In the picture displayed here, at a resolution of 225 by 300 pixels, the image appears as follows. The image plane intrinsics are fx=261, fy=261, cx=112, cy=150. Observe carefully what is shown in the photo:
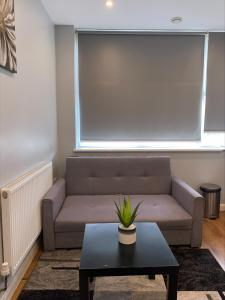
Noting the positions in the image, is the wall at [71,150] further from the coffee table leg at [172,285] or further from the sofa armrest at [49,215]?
the coffee table leg at [172,285]

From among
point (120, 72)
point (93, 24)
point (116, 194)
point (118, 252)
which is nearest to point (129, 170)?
point (116, 194)

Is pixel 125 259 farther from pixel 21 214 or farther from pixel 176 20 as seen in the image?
pixel 176 20

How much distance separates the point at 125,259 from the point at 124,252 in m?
0.08

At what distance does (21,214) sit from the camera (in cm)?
199

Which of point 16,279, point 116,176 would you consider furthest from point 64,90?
point 16,279

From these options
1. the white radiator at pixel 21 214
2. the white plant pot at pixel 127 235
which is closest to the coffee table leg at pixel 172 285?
the white plant pot at pixel 127 235

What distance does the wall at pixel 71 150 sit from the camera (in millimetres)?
3412

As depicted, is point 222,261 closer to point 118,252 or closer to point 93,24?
point 118,252

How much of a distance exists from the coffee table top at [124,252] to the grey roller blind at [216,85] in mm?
2182

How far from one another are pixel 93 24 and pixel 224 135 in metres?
2.33

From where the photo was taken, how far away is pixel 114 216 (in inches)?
100

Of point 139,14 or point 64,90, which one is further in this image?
point 64,90

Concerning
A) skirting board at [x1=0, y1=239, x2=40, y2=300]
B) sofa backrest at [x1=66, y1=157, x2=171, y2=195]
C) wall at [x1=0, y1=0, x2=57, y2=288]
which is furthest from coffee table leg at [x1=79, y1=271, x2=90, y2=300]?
sofa backrest at [x1=66, y1=157, x2=171, y2=195]

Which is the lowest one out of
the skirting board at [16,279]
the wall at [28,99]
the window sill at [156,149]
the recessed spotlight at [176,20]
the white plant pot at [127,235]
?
the skirting board at [16,279]
